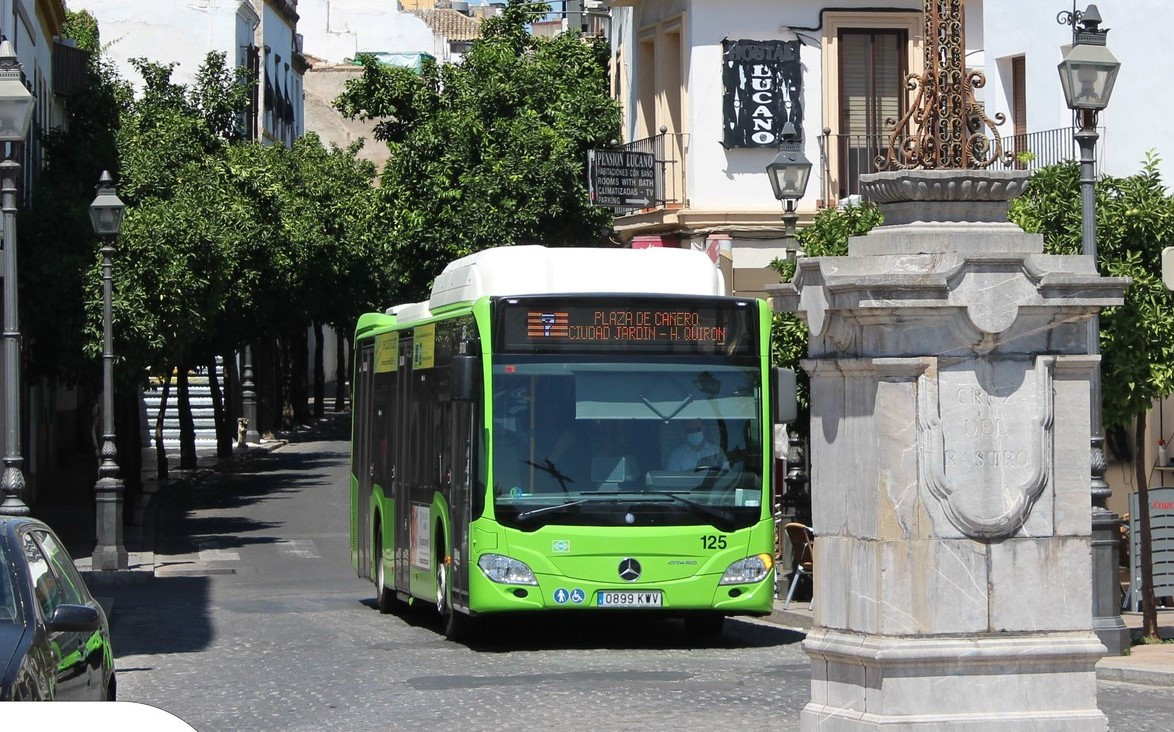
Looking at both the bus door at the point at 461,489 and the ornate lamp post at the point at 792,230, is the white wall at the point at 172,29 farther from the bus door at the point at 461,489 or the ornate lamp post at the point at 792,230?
the bus door at the point at 461,489

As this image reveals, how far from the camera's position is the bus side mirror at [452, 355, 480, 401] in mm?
16422

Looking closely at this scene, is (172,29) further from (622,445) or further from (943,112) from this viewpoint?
(943,112)

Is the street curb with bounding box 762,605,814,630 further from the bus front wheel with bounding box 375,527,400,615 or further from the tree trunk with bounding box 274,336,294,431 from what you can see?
the tree trunk with bounding box 274,336,294,431

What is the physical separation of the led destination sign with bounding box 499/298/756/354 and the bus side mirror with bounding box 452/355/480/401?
35cm

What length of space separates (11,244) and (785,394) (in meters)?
6.89

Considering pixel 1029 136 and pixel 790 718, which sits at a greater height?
pixel 1029 136

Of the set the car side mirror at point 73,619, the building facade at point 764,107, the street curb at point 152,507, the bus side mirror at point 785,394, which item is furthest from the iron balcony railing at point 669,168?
the car side mirror at point 73,619

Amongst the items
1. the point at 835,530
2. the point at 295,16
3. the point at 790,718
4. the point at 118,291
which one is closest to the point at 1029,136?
the point at 118,291

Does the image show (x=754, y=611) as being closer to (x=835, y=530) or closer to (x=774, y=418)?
(x=774, y=418)

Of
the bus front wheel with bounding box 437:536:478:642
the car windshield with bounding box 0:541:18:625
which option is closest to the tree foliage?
the bus front wheel with bounding box 437:536:478:642

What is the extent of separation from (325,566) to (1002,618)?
20410 mm

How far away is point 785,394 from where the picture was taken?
16.5 meters

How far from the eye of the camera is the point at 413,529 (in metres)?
19.2

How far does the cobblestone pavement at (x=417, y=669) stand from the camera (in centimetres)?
1284
